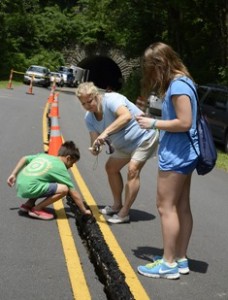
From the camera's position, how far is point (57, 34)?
196 feet

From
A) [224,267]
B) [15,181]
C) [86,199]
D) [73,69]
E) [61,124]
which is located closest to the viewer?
[224,267]

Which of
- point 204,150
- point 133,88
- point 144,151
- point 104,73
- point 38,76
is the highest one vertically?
point 204,150

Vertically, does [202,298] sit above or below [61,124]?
above

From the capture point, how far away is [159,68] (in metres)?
4.83

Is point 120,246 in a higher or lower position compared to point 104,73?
higher

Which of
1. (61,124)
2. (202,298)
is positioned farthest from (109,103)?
(61,124)

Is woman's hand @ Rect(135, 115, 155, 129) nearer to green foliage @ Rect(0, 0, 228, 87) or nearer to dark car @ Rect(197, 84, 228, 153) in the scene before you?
dark car @ Rect(197, 84, 228, 153)

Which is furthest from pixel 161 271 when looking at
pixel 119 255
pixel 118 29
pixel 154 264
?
pixel 118 29

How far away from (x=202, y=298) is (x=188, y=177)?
99 cm

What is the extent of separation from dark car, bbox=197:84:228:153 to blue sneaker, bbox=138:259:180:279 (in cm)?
1154

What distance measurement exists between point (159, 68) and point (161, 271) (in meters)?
1.69

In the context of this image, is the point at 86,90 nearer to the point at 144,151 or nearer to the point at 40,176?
the point at 144,151

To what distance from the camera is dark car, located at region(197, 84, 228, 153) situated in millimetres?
16462

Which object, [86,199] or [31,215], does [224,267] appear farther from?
[86,199]
